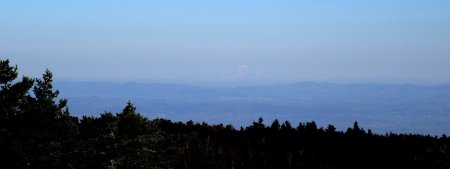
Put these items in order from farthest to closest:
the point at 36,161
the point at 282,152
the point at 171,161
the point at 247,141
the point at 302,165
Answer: the point at 247,141
the point at 282,152
the point at 302,165
the point at 171,161
the point at 36,161

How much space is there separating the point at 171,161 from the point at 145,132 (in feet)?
8.35

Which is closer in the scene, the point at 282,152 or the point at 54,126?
the point at 54,126

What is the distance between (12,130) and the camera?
18.5 meters

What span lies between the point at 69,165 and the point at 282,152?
7.93 meters

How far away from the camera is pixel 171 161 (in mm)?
21047

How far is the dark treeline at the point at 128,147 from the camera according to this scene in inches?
717

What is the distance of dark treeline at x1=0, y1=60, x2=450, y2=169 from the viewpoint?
18.2m

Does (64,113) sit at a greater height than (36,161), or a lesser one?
greater

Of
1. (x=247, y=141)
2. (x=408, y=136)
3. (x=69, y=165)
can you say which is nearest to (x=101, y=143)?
(x=69, y=165)

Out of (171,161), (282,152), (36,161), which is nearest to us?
(36,161)

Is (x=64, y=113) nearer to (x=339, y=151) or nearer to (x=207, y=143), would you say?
(x=207, y=143)

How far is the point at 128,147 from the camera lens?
60.4ft

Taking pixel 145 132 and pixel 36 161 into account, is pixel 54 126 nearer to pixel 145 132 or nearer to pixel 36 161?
pixel 36 161

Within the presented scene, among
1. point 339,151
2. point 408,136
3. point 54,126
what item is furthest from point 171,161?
point 408,136
